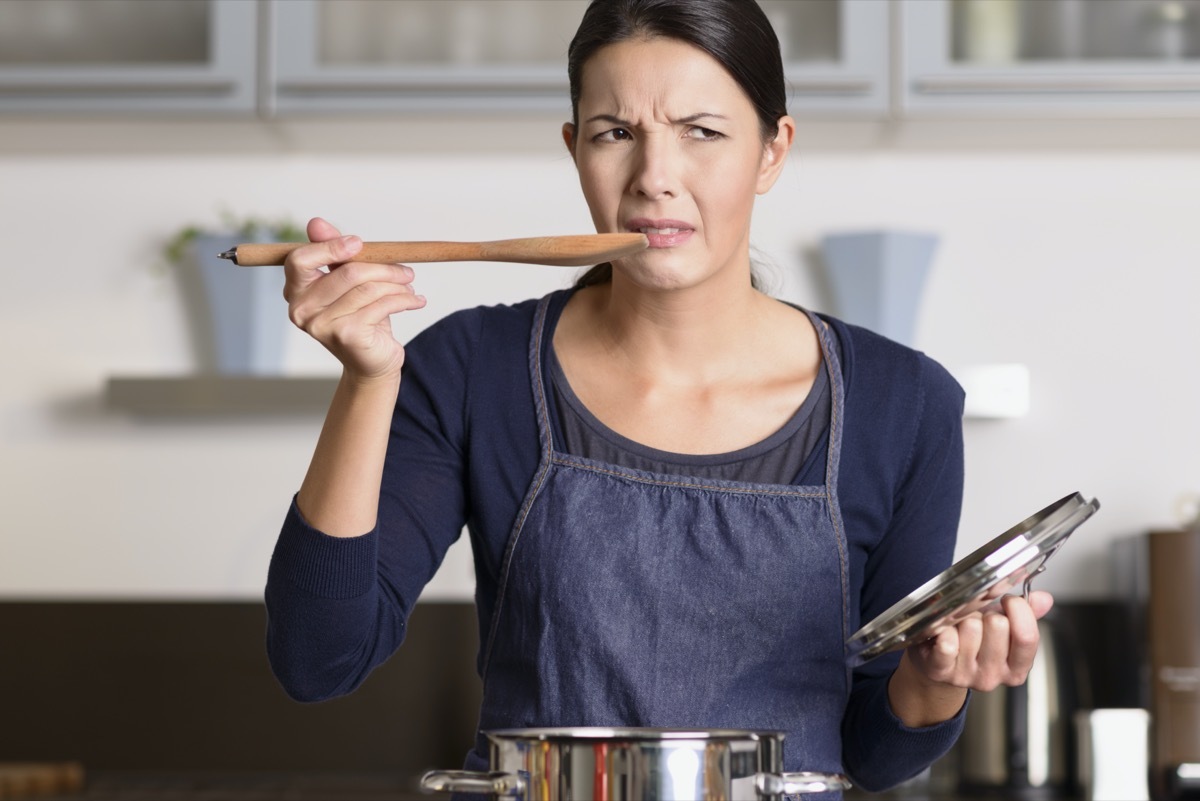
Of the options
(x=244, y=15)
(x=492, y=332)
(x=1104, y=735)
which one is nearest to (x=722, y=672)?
(x=492, y=332)

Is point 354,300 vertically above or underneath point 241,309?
underneath

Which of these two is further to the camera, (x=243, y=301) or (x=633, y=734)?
(x=243, y=301)

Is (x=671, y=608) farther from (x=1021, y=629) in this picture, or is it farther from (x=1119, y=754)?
(x=1119, y=754)

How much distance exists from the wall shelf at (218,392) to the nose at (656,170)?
4.79ft

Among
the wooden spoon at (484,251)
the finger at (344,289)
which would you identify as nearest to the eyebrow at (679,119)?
the wooden spoon at (484,251)

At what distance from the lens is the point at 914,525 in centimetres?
Result: 126

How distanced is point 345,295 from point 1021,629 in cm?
49

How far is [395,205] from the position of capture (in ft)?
8.87

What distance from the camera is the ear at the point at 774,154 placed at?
1.29 m

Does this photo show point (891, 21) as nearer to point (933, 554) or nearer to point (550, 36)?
point (550, 36)

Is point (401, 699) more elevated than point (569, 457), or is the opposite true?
point (569, 457)

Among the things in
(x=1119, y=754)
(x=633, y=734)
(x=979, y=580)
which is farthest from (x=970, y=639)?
(x=1119, y=754)

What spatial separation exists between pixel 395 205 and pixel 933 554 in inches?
65.9

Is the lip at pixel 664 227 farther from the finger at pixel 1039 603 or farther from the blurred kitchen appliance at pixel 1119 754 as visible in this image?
the blurred kitchen appliance at pixel 1119 754
